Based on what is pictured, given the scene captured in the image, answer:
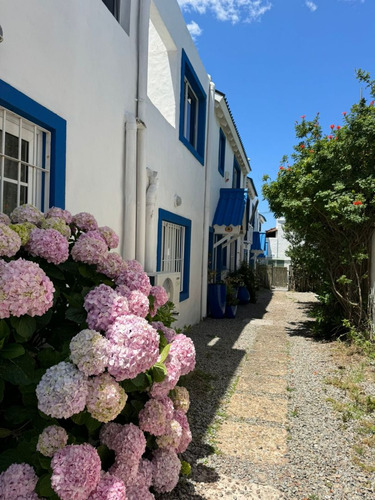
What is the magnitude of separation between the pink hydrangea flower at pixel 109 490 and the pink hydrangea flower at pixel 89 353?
1.77 ft

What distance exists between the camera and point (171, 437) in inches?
91.7

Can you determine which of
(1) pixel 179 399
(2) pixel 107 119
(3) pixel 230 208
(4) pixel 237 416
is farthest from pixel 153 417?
(3) pixel 230 208

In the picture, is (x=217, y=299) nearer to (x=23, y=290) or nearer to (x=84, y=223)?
(x=84, y=223)

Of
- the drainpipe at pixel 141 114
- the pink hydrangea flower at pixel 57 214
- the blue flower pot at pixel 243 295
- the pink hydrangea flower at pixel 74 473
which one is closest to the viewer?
the pink hydrangea flower at pixel 74 473

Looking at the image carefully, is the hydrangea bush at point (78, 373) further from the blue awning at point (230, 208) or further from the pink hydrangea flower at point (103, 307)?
the blue awning at point (230, 208)

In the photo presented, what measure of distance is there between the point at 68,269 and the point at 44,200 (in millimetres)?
1356

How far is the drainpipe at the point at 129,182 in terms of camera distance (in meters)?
4.71

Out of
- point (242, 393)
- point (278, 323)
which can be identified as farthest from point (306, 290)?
point (242, 393)

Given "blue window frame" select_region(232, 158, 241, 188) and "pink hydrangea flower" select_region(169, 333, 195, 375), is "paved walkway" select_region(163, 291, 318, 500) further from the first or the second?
"blue window frame" select_region(232, 158, 241, 188)

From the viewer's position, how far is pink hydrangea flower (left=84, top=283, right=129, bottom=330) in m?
1.95

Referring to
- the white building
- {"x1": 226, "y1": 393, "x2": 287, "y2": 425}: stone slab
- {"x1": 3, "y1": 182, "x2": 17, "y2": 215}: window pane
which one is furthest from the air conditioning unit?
{"x1": 3, "y1": 182, "x2": 17, "y2": 215}: window pane

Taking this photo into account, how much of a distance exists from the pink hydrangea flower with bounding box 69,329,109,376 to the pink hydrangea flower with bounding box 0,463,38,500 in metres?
0.50

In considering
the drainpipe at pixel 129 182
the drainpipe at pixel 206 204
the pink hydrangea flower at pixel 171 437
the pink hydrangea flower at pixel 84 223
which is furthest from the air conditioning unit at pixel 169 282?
the drainpipe at pixel 206 204

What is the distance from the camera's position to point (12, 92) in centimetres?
276
